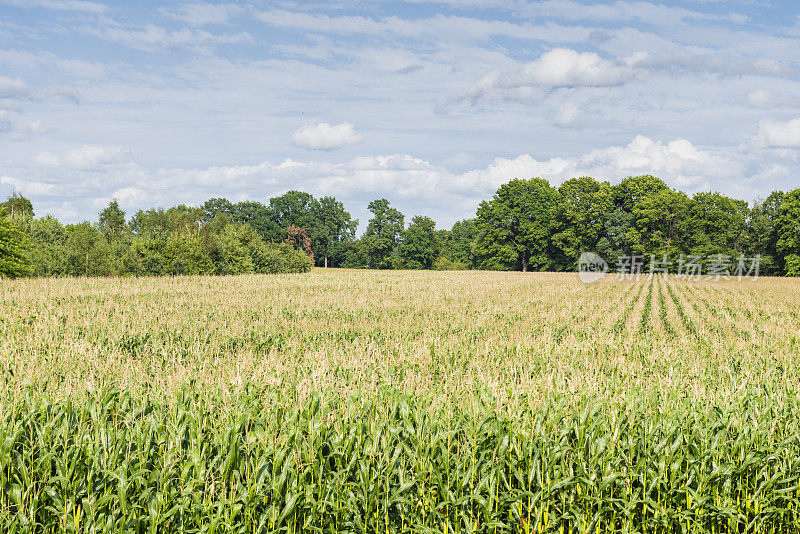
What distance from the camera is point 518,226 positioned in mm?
88812

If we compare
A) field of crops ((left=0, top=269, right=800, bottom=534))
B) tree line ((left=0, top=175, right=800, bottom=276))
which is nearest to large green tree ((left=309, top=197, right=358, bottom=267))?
tree line ((left=0, top=175, right=800, bottom=276))

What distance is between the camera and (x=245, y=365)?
9305 millimetres

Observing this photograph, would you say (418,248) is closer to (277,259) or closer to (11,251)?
(277,259)

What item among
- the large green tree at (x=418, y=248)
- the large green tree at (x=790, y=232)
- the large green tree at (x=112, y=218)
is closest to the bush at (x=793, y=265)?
the large green tree at (x=790, y=232)

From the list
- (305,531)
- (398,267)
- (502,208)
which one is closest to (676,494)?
(305,531)

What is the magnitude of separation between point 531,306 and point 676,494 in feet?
62.4

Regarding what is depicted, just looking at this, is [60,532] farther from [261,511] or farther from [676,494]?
[676,494]

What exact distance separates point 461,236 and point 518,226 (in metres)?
25.6

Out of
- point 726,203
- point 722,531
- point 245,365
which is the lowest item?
point 722,531

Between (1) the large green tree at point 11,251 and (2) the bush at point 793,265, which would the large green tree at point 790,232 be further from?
(1) the large green tree at point 11,251

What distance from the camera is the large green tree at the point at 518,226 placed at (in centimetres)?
8556

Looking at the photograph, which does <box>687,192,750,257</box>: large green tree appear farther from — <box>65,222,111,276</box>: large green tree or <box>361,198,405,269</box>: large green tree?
<box>65,222,111,276</box>: large green tree

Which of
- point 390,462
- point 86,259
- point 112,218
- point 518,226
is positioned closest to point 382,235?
point 518,226

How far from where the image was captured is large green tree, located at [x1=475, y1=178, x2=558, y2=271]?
85562mm
